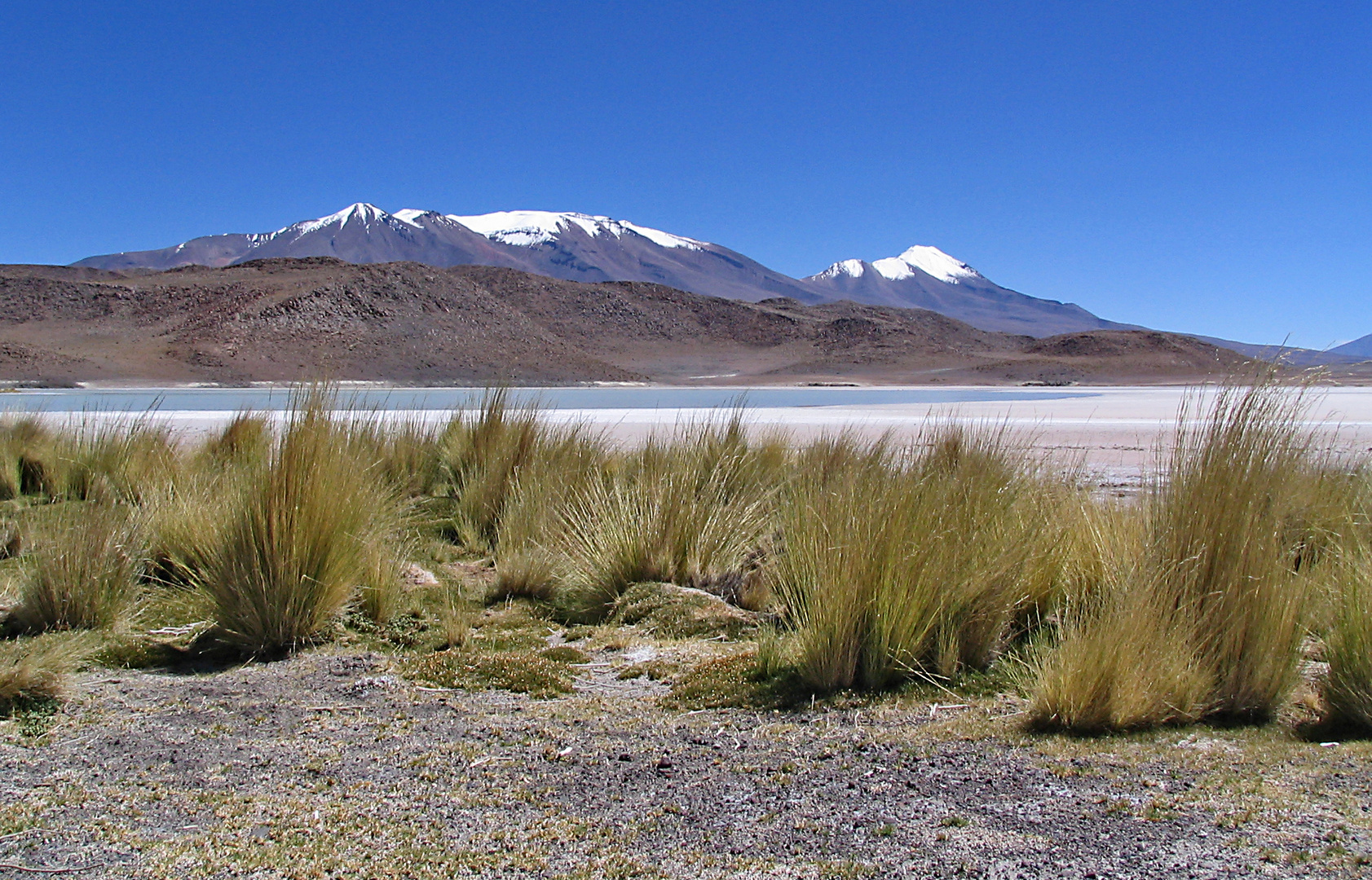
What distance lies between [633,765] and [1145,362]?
73.4 metres

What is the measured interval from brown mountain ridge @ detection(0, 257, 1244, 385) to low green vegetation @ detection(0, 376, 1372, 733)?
37.0 m

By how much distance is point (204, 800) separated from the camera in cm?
220

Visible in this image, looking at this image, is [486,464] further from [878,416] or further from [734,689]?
[878,416]

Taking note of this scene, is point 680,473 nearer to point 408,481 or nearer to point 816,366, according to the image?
point 408,481

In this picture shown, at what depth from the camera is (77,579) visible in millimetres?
3717

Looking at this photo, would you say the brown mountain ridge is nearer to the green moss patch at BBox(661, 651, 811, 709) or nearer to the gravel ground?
the green moss patch at BBox(661, 651, 811, 709)

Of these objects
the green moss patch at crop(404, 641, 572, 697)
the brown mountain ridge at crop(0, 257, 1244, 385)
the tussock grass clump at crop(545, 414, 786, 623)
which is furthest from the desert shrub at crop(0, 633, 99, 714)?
the brown mountain ridge at crop(0, 257, 1244, 385)

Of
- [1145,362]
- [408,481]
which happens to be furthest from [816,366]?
[408,481]

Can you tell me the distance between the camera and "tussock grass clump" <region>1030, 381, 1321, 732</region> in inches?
103

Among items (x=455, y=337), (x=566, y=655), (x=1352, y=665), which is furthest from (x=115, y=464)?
(x=455, y=337)

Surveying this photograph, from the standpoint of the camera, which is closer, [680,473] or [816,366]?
[680,473]

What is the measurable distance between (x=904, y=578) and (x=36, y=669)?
8.53 feet

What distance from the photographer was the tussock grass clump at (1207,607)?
2.62m

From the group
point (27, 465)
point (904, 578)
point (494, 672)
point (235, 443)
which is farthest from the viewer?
point (235, 443)
